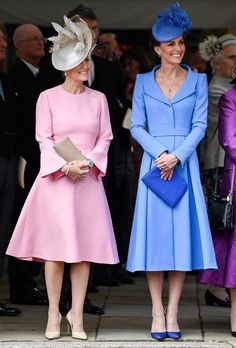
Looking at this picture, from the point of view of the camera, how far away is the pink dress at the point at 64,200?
6934 millimetres

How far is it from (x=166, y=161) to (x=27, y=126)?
1.61 metres

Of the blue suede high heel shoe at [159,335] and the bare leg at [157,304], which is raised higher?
the bare leg at [157,304]

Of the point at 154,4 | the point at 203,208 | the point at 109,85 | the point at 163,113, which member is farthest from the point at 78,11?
the point at 154,4

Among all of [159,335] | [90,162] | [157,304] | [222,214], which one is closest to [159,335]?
[159,335]

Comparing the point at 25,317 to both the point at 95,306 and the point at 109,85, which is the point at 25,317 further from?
the point at 109,85

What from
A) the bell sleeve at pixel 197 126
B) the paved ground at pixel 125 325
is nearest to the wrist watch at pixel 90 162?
the bell sleeve at pixel 197 126

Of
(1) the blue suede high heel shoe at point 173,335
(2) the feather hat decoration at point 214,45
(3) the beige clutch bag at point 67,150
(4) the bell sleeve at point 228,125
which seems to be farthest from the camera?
(2) the feather hat decoration at point 214,45

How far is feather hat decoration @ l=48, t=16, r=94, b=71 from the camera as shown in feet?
23.2

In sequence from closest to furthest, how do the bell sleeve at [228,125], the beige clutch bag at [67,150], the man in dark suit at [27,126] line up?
the beige clutch bag at [67,150]
the bell sleeve at [228,125]
the man in dark suit at [27,126]

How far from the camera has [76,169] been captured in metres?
6.88

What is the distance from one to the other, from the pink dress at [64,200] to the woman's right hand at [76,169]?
51 millimetres

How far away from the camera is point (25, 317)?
7.92m

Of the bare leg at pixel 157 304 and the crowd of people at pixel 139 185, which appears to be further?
the bare leg at pixel 157 304

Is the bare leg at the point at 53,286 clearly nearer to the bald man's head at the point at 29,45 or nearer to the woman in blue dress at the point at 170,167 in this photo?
the woman in blue dress at the point at 170,167
